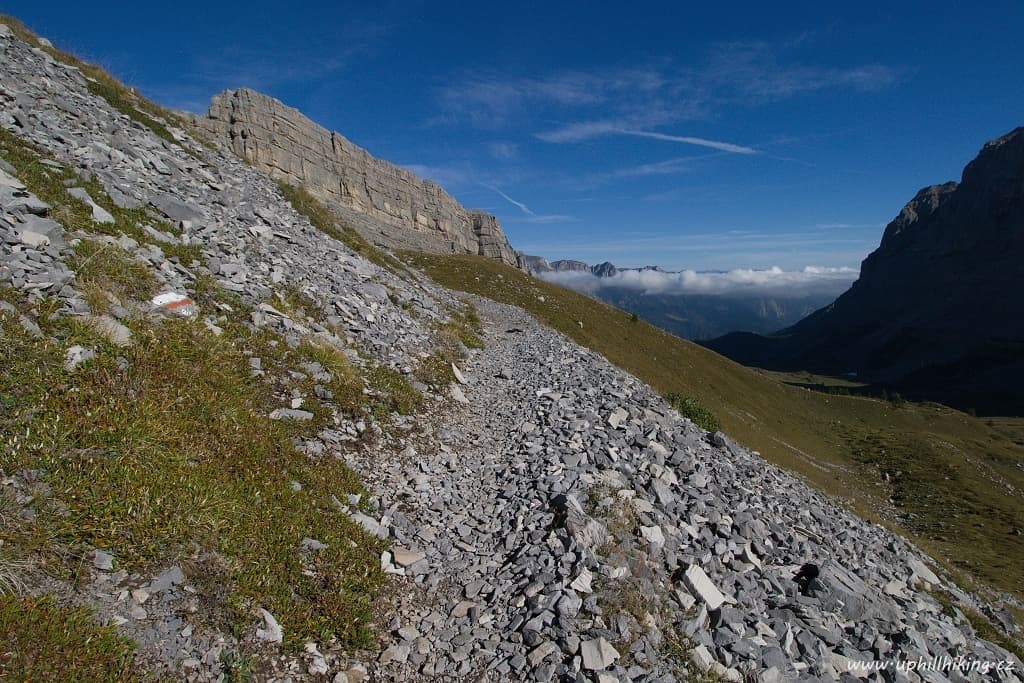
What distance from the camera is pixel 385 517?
933cm

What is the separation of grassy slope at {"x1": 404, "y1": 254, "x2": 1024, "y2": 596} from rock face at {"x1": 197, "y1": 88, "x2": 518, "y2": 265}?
97.9ft

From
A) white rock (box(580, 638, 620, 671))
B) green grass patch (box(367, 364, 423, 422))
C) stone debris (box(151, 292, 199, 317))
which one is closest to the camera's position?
white rock (box(580, 638, 620, 671))

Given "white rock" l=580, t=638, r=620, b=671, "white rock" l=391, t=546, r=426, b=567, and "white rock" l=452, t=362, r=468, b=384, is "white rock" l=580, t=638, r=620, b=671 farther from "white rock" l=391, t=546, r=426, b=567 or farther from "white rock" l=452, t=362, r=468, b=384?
"white rock" l=452, t=362, r=468, b=384

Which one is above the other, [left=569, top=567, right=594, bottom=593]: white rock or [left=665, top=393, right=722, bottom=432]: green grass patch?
[left=569, top=567, right=594, bottom=593]: white rock

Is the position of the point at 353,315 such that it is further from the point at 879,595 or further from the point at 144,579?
the point at 879,595

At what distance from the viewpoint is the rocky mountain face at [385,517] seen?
5.99m

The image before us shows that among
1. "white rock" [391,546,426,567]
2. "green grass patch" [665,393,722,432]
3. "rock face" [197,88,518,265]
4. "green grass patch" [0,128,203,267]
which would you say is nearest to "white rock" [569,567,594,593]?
"white rock" [391,546,426,567]

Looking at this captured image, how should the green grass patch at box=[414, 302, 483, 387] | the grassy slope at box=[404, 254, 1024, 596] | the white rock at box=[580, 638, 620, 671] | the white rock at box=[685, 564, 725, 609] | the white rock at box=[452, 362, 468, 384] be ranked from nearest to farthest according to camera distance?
the white rock at box=[580, 638, 620, 671]
the white rock at box=[685, 564, 725, 609]
the green grass patch at box=[414, 302, 483, 387]
the white rock at box=[452, 362, 468, 384]
the grassy slope at box=[404, 254, 1024, 596]

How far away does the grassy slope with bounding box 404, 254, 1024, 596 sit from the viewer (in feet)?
116

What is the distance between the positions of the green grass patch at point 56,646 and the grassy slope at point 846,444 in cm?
3069

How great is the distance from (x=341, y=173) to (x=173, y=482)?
331ft

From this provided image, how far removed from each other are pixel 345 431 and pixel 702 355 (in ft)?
235

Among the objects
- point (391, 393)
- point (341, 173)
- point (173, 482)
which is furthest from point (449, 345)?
point (341, 173)

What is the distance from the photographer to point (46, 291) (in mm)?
9094
